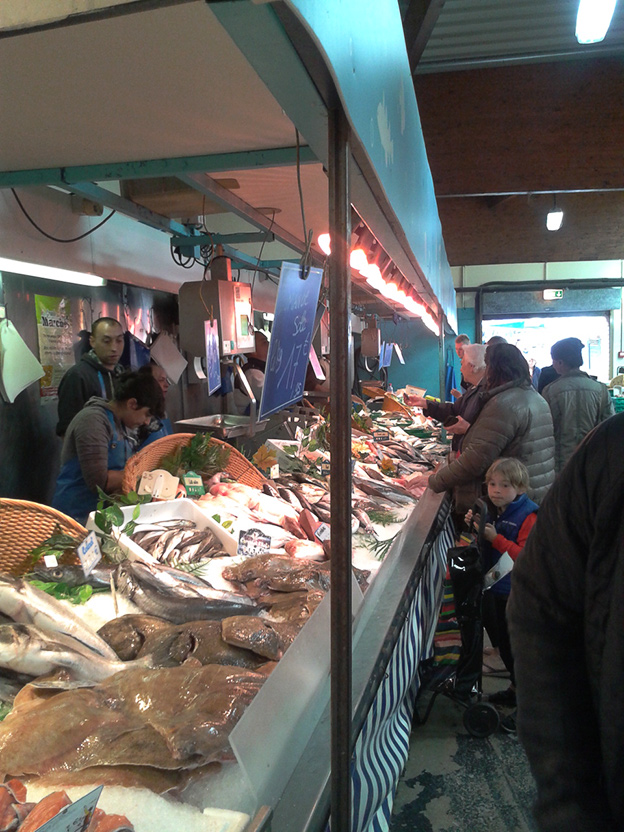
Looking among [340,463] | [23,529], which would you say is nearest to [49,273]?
[23,529]

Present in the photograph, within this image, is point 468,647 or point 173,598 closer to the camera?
point 173,598

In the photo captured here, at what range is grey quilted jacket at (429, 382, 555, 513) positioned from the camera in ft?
13.6

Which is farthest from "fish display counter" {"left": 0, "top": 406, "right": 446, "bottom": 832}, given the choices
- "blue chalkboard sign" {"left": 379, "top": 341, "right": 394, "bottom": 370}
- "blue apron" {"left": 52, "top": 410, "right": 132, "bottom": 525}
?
"blue chalkboard sign" {"left": 379, "top": 341, "right": 394, "bottom": 370}

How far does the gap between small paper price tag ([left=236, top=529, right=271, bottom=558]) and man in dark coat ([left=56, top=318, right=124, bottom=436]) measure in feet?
8.99

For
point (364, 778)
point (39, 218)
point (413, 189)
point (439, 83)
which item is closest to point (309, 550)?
point (364, 778)

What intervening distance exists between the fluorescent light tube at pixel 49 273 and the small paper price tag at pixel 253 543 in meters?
3.35

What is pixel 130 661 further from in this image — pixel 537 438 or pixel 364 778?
pixel 537 438

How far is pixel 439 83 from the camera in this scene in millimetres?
5895

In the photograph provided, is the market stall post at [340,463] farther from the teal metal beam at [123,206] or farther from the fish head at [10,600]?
the teal metal beam at [123,206]

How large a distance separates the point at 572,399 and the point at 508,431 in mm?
2590

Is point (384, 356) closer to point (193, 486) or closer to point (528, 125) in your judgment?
point (528, 125)

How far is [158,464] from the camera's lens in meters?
3.67

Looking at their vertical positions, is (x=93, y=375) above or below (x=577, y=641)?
above

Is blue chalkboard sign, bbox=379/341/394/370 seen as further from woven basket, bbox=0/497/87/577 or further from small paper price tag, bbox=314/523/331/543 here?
woven basket, bbox=0/497/87/577
